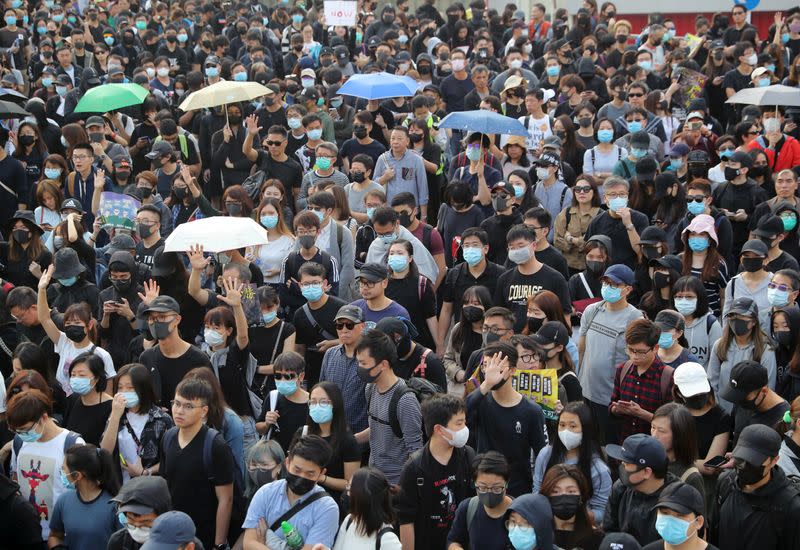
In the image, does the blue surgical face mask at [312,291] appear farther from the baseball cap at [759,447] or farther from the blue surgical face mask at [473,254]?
the baseball cap at [759,447]

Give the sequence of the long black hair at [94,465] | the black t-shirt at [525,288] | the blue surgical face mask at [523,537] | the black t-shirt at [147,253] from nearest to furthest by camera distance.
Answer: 1. the blue surgical face mask at [523,537]
2. the long black hair at [94,465]
3. the black t-shirt at [525,288]
4. the black t-shirt at [147,253]

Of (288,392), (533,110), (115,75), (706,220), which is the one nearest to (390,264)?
(288,392)

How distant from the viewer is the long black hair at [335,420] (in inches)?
293

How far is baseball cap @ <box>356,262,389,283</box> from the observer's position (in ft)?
29.2

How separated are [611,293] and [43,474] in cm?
436

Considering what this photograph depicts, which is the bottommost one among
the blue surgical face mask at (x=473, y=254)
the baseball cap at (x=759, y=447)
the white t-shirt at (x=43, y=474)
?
the white t-shirt at (x=43, y=474)

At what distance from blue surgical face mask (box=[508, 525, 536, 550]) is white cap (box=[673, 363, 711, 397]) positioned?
204cm

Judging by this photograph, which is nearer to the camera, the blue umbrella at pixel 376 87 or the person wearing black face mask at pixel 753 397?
the person wearing black face mask at pixel 753 397

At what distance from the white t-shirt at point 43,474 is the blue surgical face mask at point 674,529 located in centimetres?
382

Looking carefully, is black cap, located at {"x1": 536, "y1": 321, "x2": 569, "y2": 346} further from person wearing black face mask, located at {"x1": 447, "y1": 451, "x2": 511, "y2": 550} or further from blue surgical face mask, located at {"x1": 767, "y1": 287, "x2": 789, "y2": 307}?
blue surgical face mask, located at {"x1": 767, "y1": 287, "x2": 789, "y2": 307}

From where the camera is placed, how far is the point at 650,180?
11586mm

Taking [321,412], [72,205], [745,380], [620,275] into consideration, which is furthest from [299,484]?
[72,205]

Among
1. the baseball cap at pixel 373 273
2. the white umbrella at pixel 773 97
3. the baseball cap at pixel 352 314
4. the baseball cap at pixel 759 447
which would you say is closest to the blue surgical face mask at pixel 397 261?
the baseball cap at pixel 373 273

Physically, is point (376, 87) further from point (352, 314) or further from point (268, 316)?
point (352, 314)
